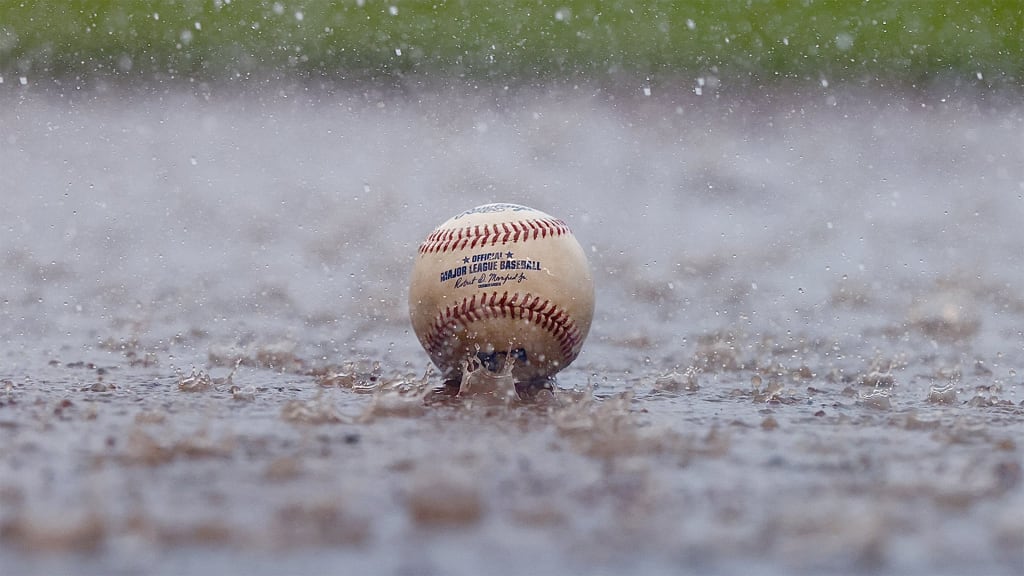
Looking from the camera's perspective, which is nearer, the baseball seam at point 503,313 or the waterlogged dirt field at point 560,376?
the waterlogged dirt field at point 560,376

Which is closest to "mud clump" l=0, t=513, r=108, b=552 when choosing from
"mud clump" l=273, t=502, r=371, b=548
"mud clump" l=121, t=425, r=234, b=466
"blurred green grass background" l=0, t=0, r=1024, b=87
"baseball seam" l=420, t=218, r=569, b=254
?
"mud clump" l=273, t=502, r=371, b=548

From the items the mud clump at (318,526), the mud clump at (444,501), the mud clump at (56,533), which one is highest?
the mud clump at (444,501)

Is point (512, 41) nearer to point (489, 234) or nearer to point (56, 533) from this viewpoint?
point (489, 234)

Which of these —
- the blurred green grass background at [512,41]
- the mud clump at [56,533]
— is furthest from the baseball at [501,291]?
the blurred green grass background at [512,41]

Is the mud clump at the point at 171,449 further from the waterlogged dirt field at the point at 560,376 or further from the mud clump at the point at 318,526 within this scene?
the mud clump at the point at 318,526

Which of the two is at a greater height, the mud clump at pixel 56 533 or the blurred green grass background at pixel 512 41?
the blurred green grass background at pixel 512 41

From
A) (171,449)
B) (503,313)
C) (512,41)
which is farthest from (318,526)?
(512,41)

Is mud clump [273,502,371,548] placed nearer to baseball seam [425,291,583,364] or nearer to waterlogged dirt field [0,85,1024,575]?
waterlogged dirt field [0,85,1024,575]

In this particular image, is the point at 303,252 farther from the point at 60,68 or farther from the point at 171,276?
the point at 60,68

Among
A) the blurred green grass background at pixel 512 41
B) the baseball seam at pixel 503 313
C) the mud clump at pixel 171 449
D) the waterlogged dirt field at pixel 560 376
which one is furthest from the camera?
the blurred green grass background at pixel 512 41
